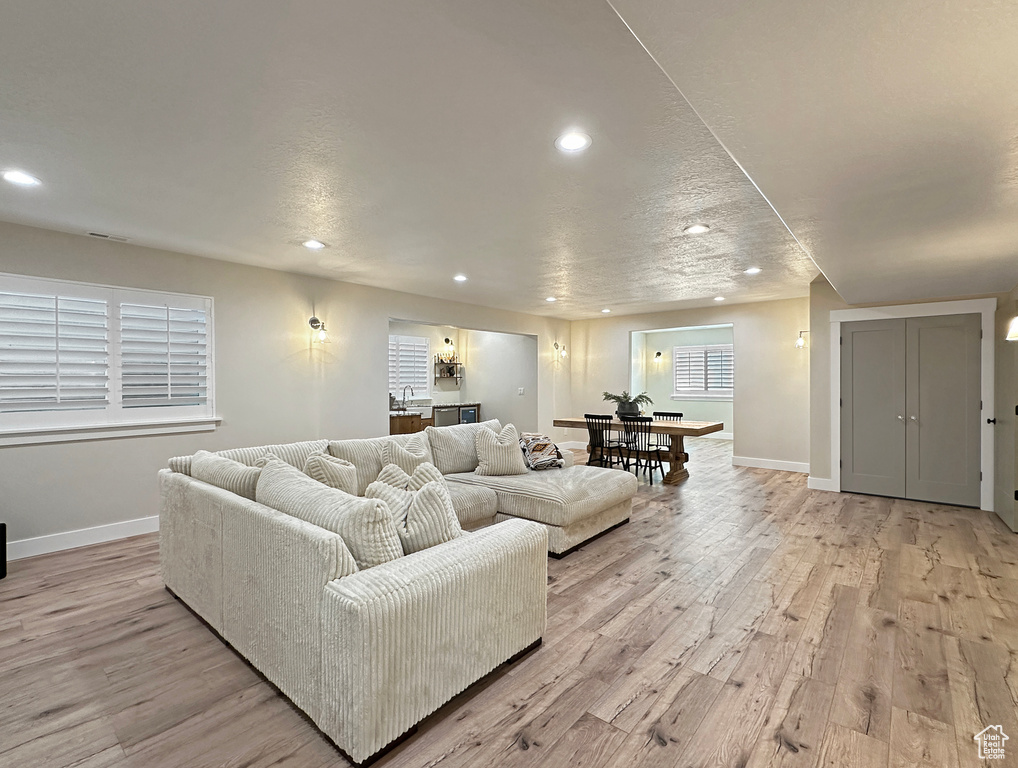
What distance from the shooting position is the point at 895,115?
1.52 meters

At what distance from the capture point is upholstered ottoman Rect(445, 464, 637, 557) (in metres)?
3.73

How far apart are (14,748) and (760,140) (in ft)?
11.5

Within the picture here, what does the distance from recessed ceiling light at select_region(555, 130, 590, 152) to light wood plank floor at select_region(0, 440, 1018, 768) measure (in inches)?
98.9

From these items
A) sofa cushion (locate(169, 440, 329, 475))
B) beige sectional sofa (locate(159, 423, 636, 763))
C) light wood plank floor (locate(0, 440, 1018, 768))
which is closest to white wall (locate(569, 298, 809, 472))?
light wood plank floor (locate(0, 440, 1018, 768))

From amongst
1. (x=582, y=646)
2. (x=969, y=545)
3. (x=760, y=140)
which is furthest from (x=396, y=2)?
(x=969, y=545)

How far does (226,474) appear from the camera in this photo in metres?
2.71

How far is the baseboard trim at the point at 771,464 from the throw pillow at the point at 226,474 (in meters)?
7.12

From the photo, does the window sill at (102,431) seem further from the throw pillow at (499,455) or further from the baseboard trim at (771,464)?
the baseboard trim at (771,464)

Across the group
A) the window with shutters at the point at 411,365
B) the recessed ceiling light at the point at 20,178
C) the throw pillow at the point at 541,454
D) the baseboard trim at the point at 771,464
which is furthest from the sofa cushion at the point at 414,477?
the window with shutters at the point at 411,365

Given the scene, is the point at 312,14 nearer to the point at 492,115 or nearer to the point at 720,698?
the point at 492,115

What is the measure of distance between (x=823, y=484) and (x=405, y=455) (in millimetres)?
5057

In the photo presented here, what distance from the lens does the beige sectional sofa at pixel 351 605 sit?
5.52 feet

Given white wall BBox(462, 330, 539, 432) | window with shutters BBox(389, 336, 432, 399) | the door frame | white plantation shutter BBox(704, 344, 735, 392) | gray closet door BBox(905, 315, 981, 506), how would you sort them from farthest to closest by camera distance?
1. white plantation shutter BBox(704, 344, 735, 392)
2. window with shutters BBox(389, 336, 432, 399)
3. white wall BBox(462, 330, 539, 432)
4. gray closet door BBox(905, 315, 981, 506)
5. the door frame

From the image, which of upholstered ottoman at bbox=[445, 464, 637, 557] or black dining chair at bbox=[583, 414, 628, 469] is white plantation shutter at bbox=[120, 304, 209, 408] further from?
black dining chair at bbox=[583, 414, 628, 469]
